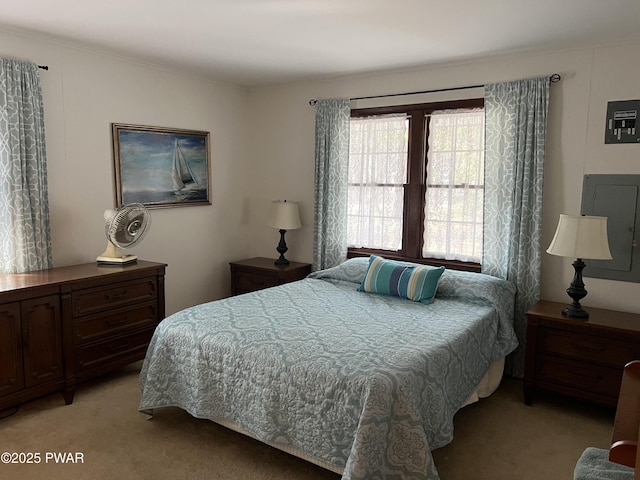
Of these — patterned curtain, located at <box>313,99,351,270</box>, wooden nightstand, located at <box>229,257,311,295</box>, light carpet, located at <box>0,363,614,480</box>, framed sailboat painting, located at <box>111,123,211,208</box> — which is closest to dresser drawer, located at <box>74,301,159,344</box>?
light carpet, located at <box>0,363,614,480</box>

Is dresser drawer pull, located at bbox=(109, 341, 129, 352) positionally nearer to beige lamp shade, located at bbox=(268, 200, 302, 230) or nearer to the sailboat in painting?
the sailboat in painting

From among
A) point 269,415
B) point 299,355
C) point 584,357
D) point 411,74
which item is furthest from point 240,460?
point 411,74

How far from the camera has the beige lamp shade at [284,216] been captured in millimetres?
4645

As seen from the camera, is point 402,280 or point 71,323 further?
point 402,280

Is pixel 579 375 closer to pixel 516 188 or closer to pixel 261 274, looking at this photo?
pixel 516 188

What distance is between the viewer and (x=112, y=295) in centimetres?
343

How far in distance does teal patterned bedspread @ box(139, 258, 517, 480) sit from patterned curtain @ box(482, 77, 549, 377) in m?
0.29

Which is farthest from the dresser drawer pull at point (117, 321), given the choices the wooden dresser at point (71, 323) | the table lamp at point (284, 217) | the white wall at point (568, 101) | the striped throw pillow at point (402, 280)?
the white wall at point (568, 101)

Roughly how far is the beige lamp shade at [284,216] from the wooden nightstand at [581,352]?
226 centimetres

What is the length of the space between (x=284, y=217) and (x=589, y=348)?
2.73 m

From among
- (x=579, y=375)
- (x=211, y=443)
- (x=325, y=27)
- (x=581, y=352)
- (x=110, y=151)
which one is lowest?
(x=211, y=443)

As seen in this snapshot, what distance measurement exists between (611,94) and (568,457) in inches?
93.0

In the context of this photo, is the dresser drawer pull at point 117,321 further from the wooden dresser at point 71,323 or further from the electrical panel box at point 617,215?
the electrical panel box at point 617,215

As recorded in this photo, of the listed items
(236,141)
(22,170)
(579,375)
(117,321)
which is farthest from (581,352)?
(22,170)
